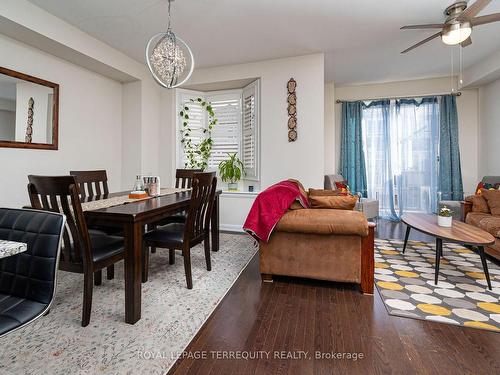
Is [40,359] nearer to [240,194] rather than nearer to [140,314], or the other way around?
[140,314]

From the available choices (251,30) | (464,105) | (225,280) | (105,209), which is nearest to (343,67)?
(251,30)

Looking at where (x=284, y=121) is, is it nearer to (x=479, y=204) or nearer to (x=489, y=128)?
(x=479, y=204)

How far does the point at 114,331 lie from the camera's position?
165 cm

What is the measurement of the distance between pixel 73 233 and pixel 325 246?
1887 mm

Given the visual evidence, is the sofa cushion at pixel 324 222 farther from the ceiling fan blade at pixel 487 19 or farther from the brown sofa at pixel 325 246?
the ceiling fan blade at pixel 487 19

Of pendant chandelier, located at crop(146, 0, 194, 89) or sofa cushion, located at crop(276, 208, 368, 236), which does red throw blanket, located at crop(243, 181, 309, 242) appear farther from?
pendant chandelier, located at crop(146, 0, 194, 89)

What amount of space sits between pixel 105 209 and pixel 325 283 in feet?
6.50

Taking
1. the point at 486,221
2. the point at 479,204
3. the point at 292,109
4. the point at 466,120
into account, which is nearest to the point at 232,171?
the point at 292,109

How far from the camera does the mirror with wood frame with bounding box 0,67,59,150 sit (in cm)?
269

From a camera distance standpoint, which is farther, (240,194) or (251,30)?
(240,194)

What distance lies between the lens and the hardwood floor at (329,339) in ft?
4.48

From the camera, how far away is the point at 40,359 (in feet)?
4.60

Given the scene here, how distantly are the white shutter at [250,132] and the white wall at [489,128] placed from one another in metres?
4.09

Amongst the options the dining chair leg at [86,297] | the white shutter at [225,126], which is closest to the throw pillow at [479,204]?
the white shutter at [225,126]
